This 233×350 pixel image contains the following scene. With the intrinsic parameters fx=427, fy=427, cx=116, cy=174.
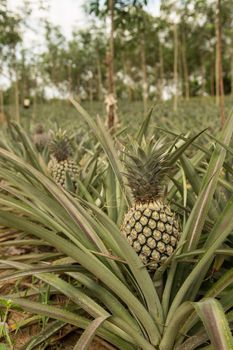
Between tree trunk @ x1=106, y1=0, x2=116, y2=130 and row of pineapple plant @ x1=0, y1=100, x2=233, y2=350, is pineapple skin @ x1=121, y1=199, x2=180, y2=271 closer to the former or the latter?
row of pineapple plant @ x1=0, y1=100, x2=233, y2=350

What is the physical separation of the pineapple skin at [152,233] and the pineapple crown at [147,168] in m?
0.06

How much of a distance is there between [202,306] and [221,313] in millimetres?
64

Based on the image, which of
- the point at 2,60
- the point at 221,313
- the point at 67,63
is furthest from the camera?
the point at 67,63

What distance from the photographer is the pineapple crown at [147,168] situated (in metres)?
1.71

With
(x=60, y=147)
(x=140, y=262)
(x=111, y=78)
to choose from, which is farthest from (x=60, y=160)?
(x=111, y=78)

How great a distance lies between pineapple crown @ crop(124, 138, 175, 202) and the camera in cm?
171

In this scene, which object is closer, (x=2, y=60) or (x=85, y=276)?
(x=85, y=276)

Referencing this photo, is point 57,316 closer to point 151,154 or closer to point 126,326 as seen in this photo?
point 126,326

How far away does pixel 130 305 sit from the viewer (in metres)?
1.51

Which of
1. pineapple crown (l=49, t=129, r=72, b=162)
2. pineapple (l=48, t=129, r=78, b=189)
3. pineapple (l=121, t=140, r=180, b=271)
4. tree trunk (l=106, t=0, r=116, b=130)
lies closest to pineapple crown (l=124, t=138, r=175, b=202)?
pineapple (l=121, t=140, r=180, b=271)

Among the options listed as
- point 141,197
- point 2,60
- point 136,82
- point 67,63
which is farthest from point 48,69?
point 141,197

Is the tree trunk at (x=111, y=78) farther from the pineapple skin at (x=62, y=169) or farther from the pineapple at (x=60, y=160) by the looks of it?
the pineapple skin at (x=62, y=169)

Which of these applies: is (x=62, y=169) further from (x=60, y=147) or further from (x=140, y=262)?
(x=140, y=262)

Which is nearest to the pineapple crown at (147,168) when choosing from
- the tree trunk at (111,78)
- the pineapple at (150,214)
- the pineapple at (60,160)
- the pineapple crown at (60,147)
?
the pineapple at (150,214)
